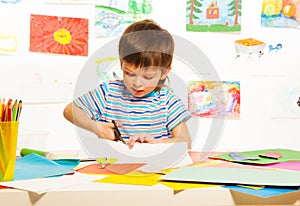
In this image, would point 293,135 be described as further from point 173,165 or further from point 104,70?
point 173,165

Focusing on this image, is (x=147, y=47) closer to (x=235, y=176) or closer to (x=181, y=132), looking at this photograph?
(x=181, y=132)

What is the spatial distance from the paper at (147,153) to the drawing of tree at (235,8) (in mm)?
1232

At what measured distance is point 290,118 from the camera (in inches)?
80.3

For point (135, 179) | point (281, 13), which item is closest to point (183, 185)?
point (135, 179)

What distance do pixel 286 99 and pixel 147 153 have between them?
1368mm

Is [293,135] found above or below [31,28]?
below

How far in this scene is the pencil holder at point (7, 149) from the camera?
2.21 ft

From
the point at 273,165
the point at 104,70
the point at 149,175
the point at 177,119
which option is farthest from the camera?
the point at 104,70

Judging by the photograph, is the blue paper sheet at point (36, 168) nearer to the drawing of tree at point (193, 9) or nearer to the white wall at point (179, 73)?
the white wall at point (179, 73)

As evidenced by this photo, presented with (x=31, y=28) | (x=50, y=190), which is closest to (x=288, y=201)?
(x=50, y=190)

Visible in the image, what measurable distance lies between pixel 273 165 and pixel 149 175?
293 mm

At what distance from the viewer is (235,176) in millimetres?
729

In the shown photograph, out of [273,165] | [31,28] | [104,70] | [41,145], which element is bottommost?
[41,145]

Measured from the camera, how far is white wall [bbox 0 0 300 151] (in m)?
1.87
